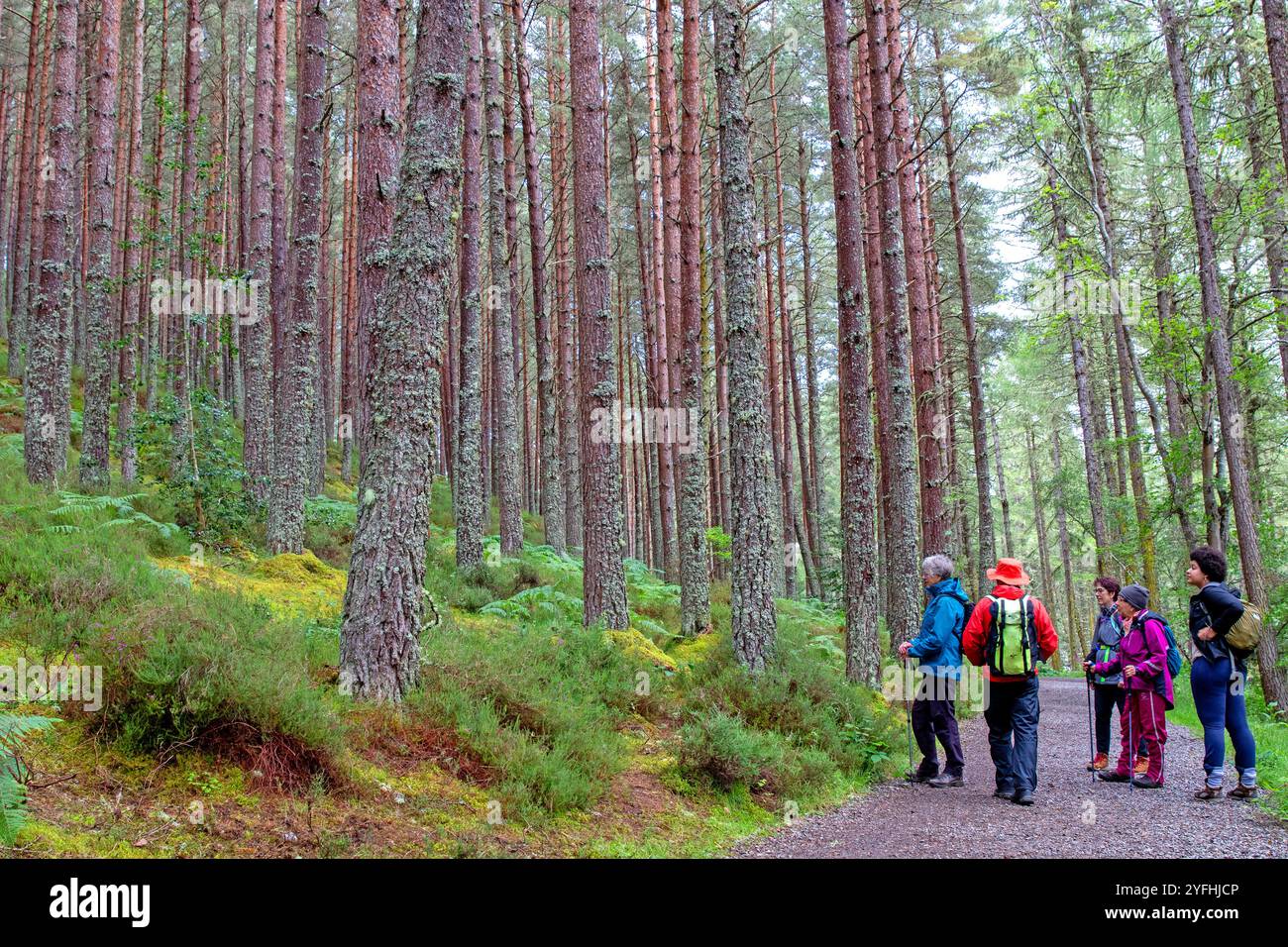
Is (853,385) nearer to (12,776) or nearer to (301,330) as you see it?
(301,330)

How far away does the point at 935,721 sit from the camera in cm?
734

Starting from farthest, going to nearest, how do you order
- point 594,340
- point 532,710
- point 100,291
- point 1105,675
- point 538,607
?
point 100,291
point 538,607
point 594,340
point 1105,675
point 532,710

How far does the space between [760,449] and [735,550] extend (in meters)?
1.18

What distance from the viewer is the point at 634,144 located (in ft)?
67.0

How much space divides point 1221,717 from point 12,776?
9015 millimetres

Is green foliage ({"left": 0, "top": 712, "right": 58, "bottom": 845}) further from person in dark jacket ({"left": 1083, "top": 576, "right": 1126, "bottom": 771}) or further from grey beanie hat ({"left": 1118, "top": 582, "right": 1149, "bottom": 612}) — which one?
person in dark jacket ({"left": 1083, "top": 576, "right": 1126, "bottom": 771})

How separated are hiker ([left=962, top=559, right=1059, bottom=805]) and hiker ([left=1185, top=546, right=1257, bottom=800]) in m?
1.52

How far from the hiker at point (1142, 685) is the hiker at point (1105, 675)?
0.21 m

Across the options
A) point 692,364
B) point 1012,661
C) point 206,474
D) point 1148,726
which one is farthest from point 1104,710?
point 206,474

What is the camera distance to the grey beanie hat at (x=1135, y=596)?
7.45m

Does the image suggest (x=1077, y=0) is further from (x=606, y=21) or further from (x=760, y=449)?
(x=760, y=449)

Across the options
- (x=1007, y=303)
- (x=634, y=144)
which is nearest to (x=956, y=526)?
(x=1007, y=303)

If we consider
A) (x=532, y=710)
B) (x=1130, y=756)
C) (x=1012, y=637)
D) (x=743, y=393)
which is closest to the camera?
(x=532, y=710)

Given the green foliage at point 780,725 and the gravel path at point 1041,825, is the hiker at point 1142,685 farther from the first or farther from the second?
the green foliage at point 780,725
